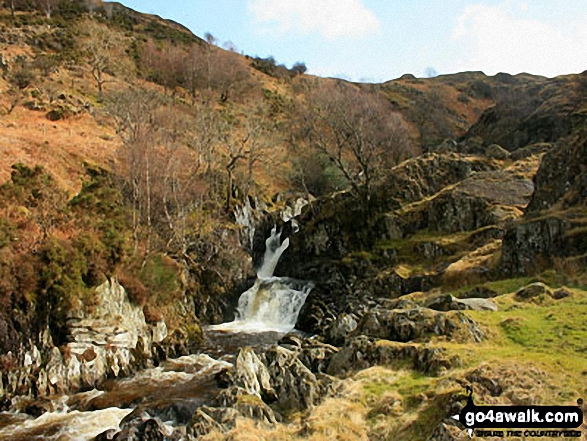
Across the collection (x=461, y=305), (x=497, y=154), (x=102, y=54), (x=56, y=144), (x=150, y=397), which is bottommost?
(x=150, y=397)

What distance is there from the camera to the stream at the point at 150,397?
14398mm

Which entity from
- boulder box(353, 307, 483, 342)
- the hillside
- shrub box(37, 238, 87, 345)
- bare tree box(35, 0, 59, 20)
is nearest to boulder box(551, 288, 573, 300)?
the hillside

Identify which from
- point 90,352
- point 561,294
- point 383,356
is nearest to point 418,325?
point 383,356

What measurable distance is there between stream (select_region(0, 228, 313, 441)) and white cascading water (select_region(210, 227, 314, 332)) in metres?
0.14

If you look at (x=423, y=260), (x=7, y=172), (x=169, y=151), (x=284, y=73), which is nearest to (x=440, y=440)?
(x=423, y=260)

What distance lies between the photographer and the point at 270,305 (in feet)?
109

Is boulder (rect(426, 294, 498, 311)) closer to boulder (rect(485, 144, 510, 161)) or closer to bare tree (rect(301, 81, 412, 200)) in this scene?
bare tree (rect(301, 81, 412, 200))

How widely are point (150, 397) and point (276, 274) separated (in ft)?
72.7

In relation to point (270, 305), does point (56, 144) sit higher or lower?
higher

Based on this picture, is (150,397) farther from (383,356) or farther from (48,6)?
(48,6)

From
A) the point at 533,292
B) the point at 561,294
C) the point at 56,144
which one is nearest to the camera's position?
the point at 561,294

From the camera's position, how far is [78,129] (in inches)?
1796

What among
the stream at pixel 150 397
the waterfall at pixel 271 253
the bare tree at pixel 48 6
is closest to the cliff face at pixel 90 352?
the stream at pixel 150 397

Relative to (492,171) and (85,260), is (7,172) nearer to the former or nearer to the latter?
(85,260)
